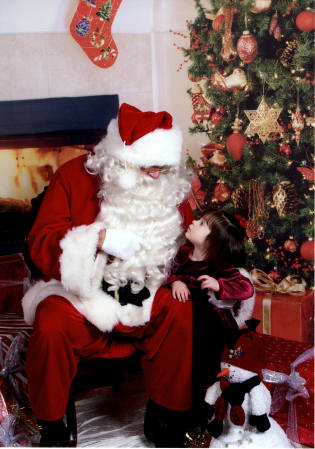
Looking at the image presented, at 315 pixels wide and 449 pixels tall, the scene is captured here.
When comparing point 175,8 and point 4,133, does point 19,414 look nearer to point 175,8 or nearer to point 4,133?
point 4,133

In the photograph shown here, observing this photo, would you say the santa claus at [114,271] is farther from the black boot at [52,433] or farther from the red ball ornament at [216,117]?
the red ball ornament at [216,117]

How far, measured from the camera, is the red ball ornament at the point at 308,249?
2754mm

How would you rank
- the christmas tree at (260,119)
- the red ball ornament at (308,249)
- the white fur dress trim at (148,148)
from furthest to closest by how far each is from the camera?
the red ball ornament at (308,249) → the christmas tree at (260,119) → the white fur dress trim at (148,148)

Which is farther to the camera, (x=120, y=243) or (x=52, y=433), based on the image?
(x=120, y=243)

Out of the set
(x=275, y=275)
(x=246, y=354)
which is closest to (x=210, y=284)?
(x=246, y=354)

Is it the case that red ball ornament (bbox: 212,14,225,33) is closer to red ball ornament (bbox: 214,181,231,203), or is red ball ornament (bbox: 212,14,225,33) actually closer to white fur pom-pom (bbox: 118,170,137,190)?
red ball ornament (bbox: 214,181,231,203)

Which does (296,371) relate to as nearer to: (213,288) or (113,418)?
(213,288)

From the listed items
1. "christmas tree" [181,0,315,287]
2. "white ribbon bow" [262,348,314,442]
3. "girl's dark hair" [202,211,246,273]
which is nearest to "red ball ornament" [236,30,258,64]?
"christmas tree" [181,0,315,287]

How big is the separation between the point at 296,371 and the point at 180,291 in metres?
0.75

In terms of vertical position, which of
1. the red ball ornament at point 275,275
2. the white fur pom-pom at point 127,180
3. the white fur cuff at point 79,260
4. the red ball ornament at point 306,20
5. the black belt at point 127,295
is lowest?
the red ball ornament at point 275,275

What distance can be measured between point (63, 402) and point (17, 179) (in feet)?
5.50

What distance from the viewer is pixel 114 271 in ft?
6.57

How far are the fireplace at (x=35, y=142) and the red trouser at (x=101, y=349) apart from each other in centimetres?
127

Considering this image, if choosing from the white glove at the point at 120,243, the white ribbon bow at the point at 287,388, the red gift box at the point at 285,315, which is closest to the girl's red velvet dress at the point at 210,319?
the white glove at the point at 120,243
